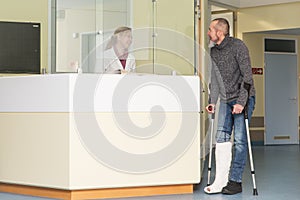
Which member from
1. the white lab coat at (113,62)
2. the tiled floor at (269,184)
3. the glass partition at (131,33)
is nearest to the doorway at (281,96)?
the tiled floor at (269,184)

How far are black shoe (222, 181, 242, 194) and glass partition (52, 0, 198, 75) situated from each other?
127 cm

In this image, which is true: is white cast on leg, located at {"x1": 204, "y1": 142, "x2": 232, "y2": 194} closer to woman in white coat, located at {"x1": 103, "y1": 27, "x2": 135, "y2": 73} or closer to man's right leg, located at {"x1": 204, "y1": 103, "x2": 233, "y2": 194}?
man's right leg, located at {"x1": 204, "y1": 103, "x2": 233, "y2": 194}

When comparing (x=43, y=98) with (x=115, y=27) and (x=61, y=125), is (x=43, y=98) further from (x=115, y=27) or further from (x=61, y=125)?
(x=115, y=27)

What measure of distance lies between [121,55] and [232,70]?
1075 millimetres

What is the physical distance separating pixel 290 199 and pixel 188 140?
1.06 m

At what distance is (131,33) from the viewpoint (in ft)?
21.9

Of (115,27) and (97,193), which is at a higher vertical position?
(115,27)

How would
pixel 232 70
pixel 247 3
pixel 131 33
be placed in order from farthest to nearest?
pixel 247 3
pixel 131 33
pixel 232 70

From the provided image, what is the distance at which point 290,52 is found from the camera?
15.3 metres

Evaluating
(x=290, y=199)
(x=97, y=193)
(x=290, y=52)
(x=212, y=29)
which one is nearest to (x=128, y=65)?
(x=212, y=29)

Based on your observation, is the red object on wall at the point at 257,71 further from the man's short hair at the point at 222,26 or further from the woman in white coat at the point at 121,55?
the man's short hair at the point at 222,26

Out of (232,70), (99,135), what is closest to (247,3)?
(232,70)

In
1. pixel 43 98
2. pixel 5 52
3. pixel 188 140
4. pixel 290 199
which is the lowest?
pixel 290 199

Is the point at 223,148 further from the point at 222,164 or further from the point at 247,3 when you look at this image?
the point at 247,3
